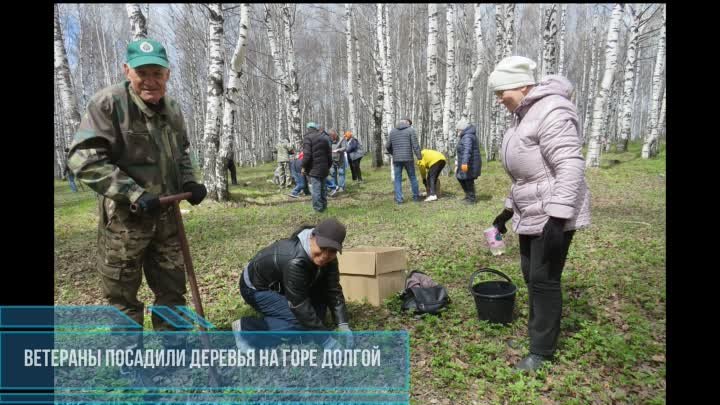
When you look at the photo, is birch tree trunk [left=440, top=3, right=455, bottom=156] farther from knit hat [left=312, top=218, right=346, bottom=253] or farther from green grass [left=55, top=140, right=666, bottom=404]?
knit hat [left=312, top=218, right=346, bottom=253]

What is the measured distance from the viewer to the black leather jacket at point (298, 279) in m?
3.50

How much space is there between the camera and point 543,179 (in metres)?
3.08

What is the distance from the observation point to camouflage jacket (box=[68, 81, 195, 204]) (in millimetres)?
2834

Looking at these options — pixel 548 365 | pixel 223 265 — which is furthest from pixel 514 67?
pixel 223 265

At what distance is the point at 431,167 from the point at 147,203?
8874 millimetres

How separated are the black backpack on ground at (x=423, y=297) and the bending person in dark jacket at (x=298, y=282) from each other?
913mm

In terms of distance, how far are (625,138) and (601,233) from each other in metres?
17.1

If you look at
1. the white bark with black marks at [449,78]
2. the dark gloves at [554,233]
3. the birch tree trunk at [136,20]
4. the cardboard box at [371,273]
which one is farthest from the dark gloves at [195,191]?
the white bark with black marks at [449,78]

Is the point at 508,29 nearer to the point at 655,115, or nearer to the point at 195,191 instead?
the point at 655,115

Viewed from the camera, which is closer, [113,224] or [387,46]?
[113,224]

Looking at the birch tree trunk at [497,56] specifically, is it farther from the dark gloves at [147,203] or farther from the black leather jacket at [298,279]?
the dark gloves at [147,203]

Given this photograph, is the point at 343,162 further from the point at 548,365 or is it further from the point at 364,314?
the point at 548,365

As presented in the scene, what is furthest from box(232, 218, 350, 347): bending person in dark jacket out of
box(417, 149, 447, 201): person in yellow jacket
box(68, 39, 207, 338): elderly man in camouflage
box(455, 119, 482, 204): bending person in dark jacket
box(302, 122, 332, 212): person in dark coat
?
box(417, 149, 447, 201): person in yellow jacket

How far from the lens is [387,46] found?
17.1 m
